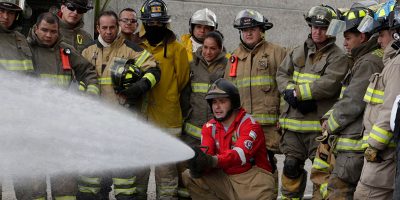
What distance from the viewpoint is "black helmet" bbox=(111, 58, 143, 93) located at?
22.2ft

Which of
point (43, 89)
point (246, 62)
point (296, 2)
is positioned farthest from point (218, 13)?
point (43, 89)

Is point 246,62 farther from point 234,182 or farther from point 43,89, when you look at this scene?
point 43,89

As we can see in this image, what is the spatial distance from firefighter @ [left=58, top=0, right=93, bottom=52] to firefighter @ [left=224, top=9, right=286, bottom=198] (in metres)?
1.62

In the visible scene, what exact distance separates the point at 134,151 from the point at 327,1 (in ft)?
32.9

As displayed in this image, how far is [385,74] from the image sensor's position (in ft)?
17.8

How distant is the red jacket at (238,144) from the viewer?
234 inches

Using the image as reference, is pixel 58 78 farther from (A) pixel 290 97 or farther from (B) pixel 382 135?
(B) pixel 382 135

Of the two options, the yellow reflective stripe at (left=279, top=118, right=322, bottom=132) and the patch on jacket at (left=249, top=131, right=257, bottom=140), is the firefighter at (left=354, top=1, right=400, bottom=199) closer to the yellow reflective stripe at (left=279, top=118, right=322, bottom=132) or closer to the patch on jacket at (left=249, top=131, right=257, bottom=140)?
the patch on jacket at (left=249, top=131, right=257, bottom=140)

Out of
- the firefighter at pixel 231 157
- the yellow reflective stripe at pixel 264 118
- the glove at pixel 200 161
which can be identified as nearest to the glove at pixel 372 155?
the firefighter at pixel 231 157

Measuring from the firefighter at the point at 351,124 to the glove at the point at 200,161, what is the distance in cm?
107

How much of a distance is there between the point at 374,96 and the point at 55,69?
295 centimetres

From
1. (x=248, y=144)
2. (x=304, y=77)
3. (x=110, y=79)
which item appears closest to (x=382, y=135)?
(x=248, y=144)

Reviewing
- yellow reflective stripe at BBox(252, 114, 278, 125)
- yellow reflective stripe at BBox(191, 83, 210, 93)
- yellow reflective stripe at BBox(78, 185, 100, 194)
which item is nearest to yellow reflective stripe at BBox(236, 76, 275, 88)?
yellow reflective stripe at BBox(252, 114, 278, 125)

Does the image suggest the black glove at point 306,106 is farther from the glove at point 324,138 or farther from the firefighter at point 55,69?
the firefighter at point 55,69
